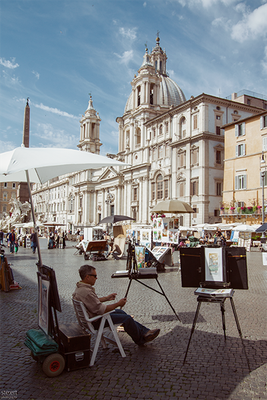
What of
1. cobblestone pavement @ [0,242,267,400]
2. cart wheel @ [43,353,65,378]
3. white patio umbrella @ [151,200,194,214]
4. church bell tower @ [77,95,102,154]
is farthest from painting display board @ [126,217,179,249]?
church bell tower @ [77,95,102,154]

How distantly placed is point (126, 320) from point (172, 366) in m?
0.87

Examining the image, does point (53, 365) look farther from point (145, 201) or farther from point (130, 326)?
point (145, 201)

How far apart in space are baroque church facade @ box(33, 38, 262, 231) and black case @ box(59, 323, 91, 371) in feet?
103

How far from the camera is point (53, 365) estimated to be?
13.0 ft

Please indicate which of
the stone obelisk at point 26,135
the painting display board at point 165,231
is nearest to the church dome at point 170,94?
the stone obelisk at point 26,135

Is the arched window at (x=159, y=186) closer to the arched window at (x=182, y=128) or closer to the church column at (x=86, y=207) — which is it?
the arched window at (x=182, y=128)

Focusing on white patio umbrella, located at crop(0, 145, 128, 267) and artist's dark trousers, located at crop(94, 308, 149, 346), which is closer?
artist's dark trousers, located at crop(94, 308, 149, 346)

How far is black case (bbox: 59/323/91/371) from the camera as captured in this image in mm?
4055

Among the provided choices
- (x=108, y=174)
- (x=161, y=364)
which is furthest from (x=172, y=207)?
(x=108, y=174)

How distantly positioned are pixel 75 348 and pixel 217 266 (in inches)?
88.6

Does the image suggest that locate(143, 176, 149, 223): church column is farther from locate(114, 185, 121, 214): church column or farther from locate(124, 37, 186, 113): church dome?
locate(124, 37, 186, 113): church dome

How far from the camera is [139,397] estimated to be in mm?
3459

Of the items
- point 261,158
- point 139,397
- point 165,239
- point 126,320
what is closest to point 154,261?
point 165,239

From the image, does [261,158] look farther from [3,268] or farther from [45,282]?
[45,282]
